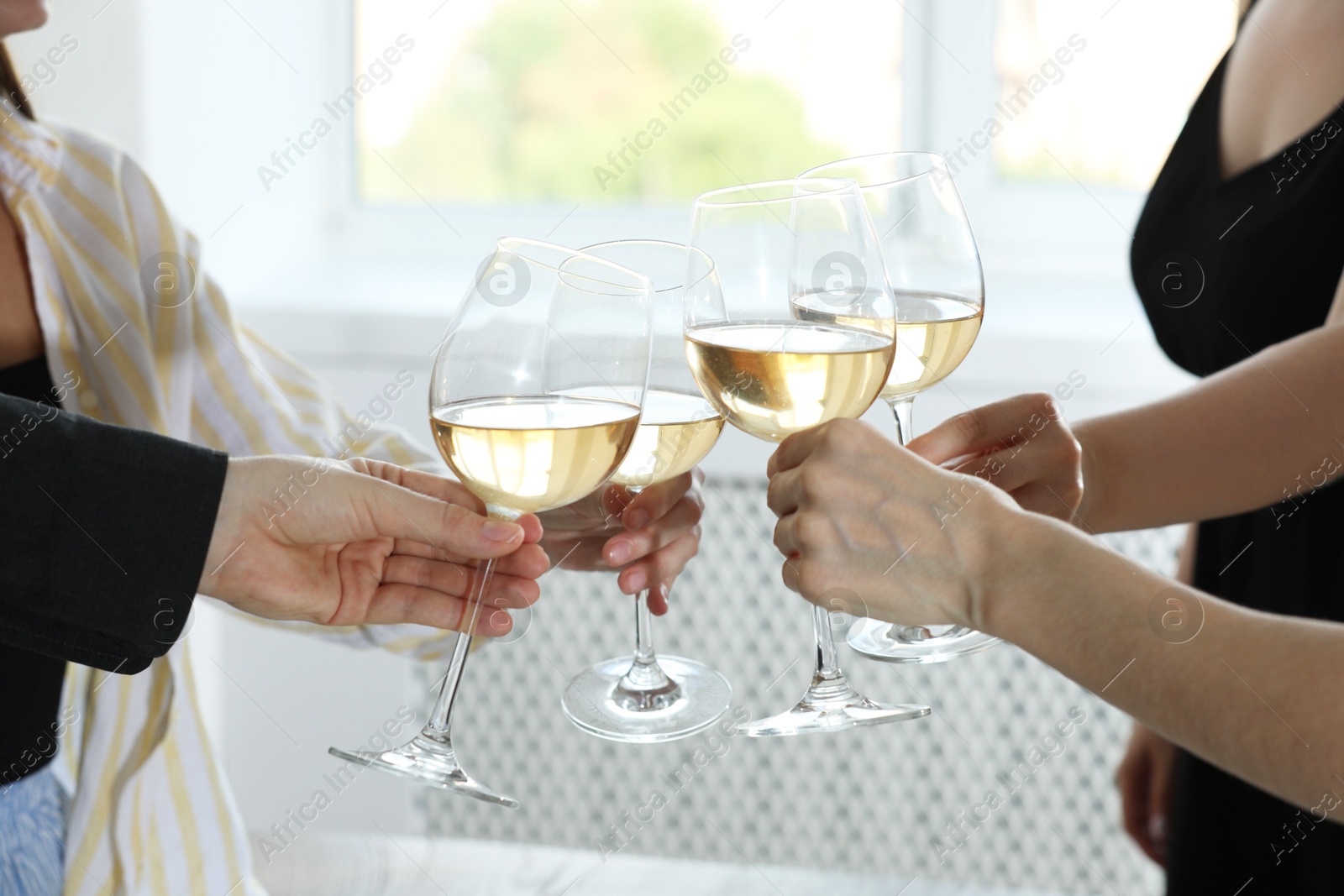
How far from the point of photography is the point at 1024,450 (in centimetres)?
86

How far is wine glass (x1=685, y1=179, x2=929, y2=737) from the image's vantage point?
0.65 meters

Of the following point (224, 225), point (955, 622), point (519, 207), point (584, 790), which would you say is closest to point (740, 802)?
point (584, 790)

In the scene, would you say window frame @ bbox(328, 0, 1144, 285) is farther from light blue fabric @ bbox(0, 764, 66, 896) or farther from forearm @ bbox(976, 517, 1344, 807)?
forearm @ bbox(976, 517, 1344, 807)

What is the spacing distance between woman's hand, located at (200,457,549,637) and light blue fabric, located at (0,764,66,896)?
40 centimetres

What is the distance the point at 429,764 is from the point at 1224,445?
0.68 metres

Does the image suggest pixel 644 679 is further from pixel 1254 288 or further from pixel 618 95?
pixel 618 95

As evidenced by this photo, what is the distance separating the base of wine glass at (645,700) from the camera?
73 centimetres

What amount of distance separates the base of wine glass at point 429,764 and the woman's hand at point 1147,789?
33.1 inches

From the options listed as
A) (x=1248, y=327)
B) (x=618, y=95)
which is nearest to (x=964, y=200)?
(x=618, y=95)

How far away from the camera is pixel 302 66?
83.3 inches

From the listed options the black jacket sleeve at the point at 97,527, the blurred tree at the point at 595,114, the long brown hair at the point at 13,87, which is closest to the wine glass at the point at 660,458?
the black jacket sleeve at the point at 97,527

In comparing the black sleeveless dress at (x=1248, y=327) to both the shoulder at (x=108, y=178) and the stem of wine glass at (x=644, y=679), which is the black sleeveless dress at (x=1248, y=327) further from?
the shoulder at (x=108, y=178)

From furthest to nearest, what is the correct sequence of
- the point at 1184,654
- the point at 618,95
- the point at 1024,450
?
1. the point at 618,95
2. the point at 1024,450
3. the point at 1184,654

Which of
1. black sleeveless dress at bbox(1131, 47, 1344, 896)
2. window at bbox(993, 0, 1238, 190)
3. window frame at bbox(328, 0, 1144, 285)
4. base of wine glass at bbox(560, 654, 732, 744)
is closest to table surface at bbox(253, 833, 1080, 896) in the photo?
base of wine glass at bbox(560, 654, 732, 744)
